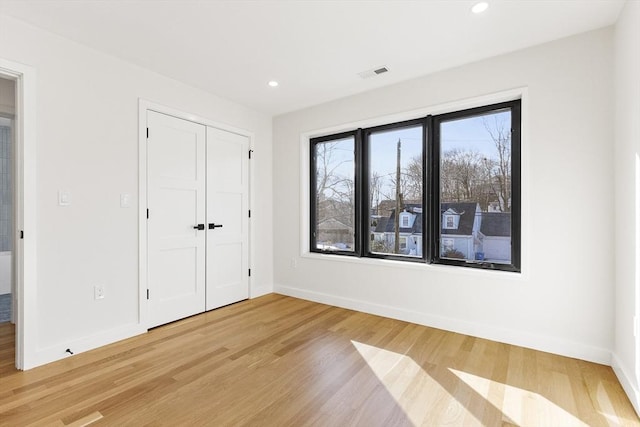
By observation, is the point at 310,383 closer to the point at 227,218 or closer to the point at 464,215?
the point at 464,215

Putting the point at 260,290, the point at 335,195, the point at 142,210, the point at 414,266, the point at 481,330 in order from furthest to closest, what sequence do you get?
the point at 260,290 < the point at 335,195 < the point at 414,266 < the point at 142,210 < the point at 481,330

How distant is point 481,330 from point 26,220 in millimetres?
3815

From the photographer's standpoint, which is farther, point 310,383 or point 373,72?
point 373,72

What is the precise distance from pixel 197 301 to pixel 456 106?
343cm

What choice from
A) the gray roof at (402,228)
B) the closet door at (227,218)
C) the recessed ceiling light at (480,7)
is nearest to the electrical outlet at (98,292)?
the closet door at (227,218)

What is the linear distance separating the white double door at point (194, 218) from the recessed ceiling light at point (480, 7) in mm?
2813

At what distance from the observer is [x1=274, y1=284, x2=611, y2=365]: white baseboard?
241 cm

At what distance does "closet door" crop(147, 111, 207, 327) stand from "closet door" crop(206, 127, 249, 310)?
11 cm

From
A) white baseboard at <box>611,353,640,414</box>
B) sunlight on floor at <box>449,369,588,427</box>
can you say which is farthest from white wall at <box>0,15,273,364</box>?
white baseboard at <box>611,353,640,414</box>

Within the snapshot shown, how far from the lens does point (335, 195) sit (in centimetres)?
409

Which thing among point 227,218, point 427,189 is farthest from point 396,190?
point 227,218

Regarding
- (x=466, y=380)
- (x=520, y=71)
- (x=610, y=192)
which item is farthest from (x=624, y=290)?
(x=520, y=71)

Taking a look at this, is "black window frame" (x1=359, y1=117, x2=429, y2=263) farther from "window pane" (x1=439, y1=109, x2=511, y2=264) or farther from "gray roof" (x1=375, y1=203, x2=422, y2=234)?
"window pane" (x1=439, y1=109, x2=511, y2=264)

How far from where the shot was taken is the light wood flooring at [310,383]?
175 cm
